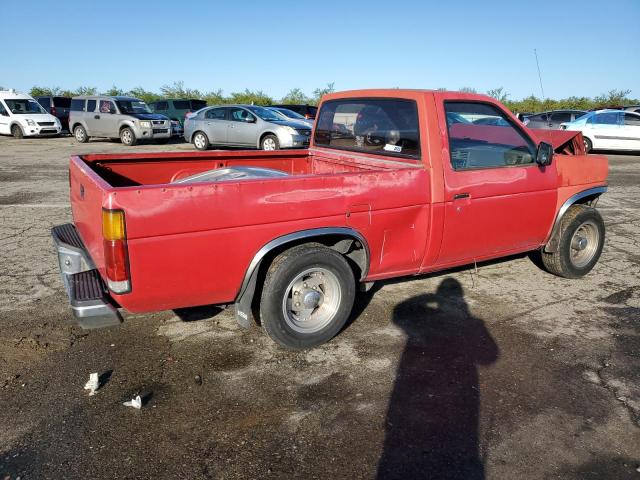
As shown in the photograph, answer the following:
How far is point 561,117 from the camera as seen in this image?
779 inches

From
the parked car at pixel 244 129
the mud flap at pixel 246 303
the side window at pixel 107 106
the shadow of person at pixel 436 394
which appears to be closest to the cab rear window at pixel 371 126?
the shadow of person at pixel 436 394

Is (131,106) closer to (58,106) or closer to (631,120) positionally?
(58,106)

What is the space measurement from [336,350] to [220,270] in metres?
1.11

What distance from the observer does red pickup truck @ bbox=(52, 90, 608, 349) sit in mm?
3020

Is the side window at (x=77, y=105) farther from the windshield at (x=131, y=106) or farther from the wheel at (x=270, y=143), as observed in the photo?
the wheel at (x=270, y=143)

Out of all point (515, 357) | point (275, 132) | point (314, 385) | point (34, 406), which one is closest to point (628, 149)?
point (275, 132)

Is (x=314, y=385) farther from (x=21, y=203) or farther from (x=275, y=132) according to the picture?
(x=275, y=132)

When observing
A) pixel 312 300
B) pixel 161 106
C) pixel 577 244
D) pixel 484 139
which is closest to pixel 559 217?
pixel 577 244

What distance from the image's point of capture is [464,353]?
12.2ft

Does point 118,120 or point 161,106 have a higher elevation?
point 161,106

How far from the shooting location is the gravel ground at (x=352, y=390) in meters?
2.62

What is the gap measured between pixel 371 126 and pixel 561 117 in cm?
1794

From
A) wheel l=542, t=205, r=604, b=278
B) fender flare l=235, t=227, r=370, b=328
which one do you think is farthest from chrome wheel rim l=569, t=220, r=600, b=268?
fender flare l=235, t=227, r=370, b=328

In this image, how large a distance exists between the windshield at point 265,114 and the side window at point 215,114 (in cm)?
112
